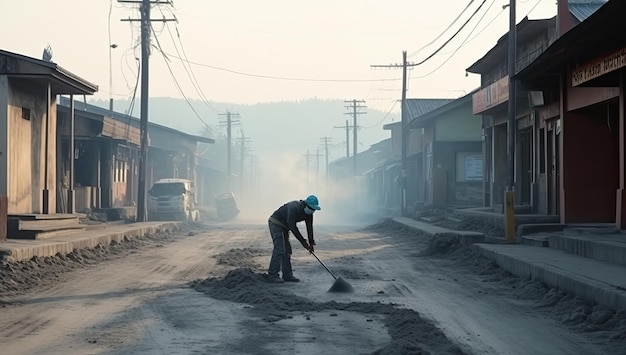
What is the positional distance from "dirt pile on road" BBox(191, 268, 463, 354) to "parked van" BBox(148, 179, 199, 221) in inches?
1174

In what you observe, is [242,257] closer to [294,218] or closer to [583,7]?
[294,218]

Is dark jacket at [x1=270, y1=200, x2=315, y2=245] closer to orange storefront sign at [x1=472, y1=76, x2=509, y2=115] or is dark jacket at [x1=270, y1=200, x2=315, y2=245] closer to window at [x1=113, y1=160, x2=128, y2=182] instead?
orange storefront sign at [x1=472, y1=76, x2=509, y2=115]

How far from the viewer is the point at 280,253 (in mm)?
14945

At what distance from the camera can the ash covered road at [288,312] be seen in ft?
29.1

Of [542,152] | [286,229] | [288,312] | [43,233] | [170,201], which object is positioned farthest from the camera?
[170,201]

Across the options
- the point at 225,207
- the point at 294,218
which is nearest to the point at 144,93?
the point at 294,218

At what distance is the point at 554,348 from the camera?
9.02 metres

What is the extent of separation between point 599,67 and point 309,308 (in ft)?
27.6

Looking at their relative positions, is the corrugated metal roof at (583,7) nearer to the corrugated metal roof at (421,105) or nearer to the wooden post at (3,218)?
the wooden post at (3,218)

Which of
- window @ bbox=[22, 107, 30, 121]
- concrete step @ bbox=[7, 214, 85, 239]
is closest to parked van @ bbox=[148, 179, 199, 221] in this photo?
window @ bbox=[22, 107, 30, 121]

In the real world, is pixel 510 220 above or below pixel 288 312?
above

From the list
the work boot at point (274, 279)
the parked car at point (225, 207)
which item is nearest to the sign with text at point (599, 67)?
the work boot at point (274, 279)

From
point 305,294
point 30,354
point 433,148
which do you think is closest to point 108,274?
point 305,294

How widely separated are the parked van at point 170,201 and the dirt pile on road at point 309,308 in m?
29.8
